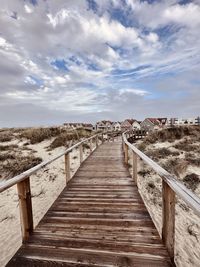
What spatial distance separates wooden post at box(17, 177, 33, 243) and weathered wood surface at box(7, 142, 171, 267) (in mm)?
108

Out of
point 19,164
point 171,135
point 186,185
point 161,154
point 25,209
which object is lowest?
point 186,185

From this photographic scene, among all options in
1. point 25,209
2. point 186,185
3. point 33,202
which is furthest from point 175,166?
point 25,209

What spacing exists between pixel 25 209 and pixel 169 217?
2006 millimetres

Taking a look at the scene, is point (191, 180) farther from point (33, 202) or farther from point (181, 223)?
point (33, 202)

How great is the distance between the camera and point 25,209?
3.00m

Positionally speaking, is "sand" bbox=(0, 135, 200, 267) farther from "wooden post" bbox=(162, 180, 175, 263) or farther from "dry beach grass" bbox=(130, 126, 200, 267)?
"wooden post" bbox=(162, 180, 175, 263)

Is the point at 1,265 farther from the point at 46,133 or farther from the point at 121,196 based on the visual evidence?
the point at 46,133

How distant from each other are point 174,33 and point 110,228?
410 inches

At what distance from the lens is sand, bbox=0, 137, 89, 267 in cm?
533

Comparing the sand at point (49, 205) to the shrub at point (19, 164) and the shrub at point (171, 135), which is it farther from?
the shrub at point (171, 135)

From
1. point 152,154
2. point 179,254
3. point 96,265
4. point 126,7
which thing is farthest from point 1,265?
point 152,154

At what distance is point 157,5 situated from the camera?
7.43m

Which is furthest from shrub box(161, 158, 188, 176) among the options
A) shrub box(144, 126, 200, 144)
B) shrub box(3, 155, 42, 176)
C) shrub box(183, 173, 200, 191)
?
shrub box(3, 155, 42, 176)

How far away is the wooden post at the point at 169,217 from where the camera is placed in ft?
8.32
